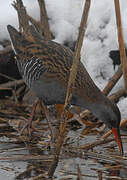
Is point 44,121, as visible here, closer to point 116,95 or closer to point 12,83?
point 116,95

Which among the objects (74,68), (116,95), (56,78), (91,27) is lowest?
(116,95)

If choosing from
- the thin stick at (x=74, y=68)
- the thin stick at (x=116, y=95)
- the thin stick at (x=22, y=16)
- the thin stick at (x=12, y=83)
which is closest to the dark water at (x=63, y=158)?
the thin stick at (x=74, y=68)

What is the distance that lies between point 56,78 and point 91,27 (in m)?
1.93

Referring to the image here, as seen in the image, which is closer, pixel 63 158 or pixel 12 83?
pixel 63 158

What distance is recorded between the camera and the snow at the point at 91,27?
17.7 feet

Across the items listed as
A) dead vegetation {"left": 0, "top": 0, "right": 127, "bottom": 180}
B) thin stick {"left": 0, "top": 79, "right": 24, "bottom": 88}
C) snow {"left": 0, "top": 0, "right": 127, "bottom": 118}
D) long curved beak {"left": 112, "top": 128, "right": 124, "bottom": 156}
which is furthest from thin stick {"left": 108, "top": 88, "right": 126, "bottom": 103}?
thin stick {"left": 0, "top": 79, "right": 24, "bottom": 88}

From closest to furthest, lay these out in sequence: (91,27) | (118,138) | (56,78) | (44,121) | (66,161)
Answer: (66,161) → (118,138) → (56,78) → (44,121) → (91,27)

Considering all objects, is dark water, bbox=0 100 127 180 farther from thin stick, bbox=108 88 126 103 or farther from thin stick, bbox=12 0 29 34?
thin stick, bbox=12 0 29 34

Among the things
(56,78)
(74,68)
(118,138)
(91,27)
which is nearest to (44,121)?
(56,78)

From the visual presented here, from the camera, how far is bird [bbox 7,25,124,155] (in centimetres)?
377

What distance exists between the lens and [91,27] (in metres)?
5.66

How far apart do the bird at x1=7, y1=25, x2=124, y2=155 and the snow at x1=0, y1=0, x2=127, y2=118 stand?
4.35ft

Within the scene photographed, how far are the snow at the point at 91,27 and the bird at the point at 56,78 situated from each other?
52.2 inches

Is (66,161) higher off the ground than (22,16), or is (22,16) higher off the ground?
(22,16)
